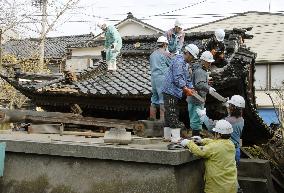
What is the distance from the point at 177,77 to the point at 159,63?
121 cm

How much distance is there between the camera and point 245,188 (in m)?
8.16

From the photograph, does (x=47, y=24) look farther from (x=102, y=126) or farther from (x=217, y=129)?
(x=217, y=129)

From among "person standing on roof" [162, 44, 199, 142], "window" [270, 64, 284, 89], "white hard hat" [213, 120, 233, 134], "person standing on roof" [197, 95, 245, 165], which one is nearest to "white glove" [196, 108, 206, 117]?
"person standing on roof" [197, 95, 245, 165]

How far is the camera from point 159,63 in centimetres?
736

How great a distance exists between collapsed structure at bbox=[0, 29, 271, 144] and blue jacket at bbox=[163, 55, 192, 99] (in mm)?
1141

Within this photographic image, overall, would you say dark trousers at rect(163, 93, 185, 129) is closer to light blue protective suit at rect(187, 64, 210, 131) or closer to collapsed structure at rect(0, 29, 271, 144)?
light blue protective suit at rect(187, 64, 210, 131)

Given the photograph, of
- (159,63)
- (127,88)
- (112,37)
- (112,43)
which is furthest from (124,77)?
(159,63)

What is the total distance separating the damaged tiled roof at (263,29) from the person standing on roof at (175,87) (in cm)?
1821

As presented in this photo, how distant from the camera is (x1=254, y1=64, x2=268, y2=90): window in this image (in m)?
23.4

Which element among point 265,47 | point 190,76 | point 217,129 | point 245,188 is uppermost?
point 265,47

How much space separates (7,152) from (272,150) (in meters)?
6.87

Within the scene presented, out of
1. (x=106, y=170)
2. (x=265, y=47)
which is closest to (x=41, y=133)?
(x=106, y=170)

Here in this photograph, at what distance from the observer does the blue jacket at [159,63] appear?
731 centimetres

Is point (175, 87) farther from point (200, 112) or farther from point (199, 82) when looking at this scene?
point (200, 112)
